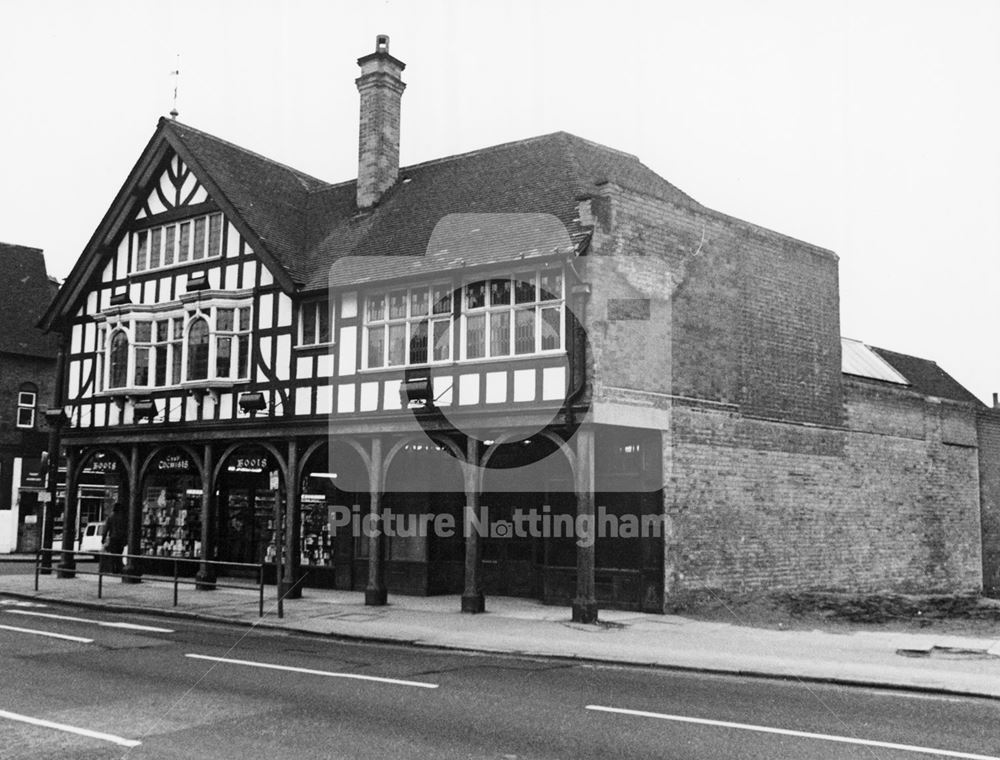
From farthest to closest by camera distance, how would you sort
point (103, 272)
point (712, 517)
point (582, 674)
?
point (103, 272), point (712, 517), point (582, 674)

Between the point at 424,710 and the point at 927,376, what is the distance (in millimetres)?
28231

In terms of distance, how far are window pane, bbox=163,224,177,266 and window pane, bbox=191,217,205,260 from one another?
0.79 meters

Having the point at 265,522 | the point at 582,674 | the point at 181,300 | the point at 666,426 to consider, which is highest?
the point at 181,300

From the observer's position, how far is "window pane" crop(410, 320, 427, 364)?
66.5ft

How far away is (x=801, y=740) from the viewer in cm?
848

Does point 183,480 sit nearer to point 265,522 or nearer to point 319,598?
point 265,522

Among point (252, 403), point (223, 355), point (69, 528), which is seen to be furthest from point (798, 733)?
point (69, 528)

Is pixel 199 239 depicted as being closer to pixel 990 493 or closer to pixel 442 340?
pixel 442 340

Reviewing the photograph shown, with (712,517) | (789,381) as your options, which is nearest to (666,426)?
(712,517)

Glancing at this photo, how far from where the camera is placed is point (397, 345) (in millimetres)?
20766

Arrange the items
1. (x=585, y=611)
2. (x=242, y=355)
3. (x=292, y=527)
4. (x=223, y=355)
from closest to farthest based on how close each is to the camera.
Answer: (x=585, y=611) < (x=292, y=527) < (x=242, y=355) < (x=223, y=355)

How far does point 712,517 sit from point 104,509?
99.1ft

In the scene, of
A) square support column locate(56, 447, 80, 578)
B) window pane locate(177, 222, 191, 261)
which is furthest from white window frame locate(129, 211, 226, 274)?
square support column locate(56, 447, 80, 578)

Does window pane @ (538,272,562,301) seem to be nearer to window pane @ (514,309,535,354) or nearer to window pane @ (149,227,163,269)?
window pane @ (514,309,535,354)
